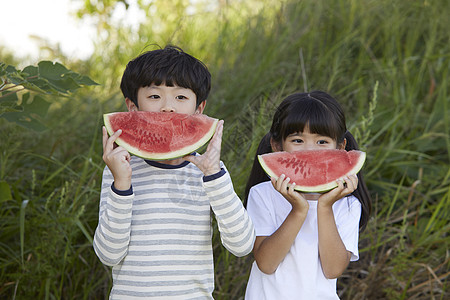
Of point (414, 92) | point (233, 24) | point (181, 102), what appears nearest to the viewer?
point (181, 102)

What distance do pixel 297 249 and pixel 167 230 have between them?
0.52 m

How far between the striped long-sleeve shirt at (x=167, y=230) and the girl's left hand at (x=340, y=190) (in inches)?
11.7

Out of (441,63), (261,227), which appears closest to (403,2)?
(441,63)

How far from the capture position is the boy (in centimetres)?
183

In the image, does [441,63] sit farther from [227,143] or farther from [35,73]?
[35,73]

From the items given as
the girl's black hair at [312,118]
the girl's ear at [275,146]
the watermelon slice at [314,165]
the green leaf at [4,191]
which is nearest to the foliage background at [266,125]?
the green leaf at [4,191]

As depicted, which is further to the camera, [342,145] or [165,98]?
[342,145]

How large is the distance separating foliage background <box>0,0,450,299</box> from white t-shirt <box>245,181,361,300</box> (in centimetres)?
62

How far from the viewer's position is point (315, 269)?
2031 mm

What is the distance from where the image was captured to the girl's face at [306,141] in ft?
7.04

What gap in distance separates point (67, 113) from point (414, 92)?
261 cm

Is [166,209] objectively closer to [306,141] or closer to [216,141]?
[216,141]

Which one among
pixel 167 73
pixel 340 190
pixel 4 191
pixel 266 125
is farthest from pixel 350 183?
pixel 4 191

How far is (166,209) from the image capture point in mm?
1937
